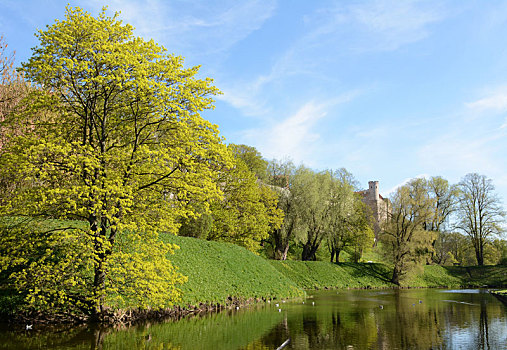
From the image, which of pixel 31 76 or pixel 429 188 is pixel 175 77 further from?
pixel 429 188

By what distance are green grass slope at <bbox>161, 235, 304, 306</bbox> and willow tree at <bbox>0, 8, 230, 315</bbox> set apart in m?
5.39

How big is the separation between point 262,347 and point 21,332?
9.65 m

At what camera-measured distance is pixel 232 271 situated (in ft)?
98.2

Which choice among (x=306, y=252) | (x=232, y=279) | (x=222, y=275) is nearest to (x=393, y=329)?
(x=232, y=279)

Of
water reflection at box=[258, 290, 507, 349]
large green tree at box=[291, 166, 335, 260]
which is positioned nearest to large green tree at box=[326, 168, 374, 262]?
large green tree at box=[291, 166, 335, 260]

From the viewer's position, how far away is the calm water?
45.5 feet

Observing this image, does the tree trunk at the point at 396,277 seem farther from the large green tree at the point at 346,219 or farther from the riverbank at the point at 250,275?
the large green tree at the point at 346,219

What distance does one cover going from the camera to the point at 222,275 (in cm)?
2830

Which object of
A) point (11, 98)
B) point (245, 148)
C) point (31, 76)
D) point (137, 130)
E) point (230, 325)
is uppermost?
point (245, 148)

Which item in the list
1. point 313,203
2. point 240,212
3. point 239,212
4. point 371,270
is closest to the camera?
point 239,212

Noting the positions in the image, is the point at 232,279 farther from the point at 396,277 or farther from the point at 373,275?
the point at 396,277

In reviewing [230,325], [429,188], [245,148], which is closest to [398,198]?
[429,188]

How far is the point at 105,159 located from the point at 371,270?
5011 cm

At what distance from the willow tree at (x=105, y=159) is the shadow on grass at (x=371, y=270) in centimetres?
4162
